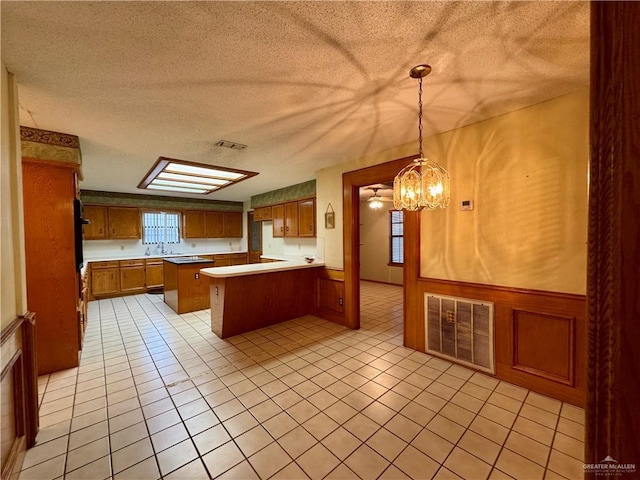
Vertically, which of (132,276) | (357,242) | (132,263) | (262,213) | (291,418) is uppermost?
(262,213)

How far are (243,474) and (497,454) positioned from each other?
1.58 meters

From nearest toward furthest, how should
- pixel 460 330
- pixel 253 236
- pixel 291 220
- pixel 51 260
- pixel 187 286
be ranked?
1. pixel 51 260
2. pixel 460 330
3. pixel 187 286
4. pixel 291 220
5. pixel 253 236

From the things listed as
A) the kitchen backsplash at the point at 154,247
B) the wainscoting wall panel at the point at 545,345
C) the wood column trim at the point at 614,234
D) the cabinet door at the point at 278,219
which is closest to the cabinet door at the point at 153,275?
the kitchen backsplash at the point at 154,247

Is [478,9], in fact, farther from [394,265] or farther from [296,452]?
[394,265]

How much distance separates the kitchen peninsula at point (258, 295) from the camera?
11.9 feet

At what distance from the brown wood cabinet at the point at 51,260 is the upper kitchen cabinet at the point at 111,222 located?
3905 mm

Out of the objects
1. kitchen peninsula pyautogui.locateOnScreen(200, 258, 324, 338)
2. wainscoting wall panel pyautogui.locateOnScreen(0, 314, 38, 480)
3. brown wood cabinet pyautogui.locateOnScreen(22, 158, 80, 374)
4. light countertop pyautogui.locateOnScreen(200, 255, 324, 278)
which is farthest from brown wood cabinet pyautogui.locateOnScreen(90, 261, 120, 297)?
wainscoting wall panel pyautogui.locateOnScreen(0, 314, 38, 480)

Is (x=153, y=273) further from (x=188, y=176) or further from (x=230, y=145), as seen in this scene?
(x=230, y=145)

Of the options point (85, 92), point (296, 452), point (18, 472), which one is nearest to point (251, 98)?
point (85, 92)

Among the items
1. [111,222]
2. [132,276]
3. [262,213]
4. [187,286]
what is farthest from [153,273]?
[262,213]

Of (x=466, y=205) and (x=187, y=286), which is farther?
(x=187, y=286)

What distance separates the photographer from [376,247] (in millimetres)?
7574

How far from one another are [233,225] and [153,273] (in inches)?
96.2

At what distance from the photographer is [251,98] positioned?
6.91 ft
